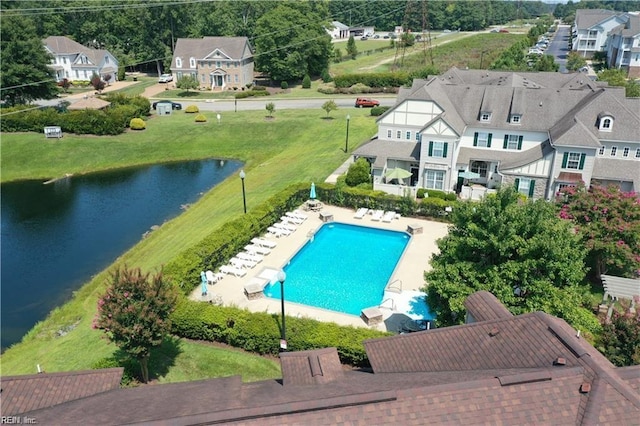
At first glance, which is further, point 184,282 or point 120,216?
point 120,216

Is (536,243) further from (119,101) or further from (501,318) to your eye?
(119,101)

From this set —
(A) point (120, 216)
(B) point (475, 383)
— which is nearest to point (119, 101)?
(A) point (120, 216)

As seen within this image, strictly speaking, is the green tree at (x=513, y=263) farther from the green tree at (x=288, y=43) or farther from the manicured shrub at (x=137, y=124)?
the green tree at (x=288, y=43)

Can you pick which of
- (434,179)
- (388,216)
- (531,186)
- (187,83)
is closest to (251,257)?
(388,216)

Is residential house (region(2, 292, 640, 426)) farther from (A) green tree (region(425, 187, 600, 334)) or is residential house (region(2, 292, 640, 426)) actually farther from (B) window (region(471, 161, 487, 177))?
(B) window (region(471, 161, 487, 177))

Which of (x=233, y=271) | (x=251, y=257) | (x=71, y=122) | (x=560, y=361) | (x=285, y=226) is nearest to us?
(x=560, y=361)

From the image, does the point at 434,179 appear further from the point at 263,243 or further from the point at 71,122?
the point at 71,122
